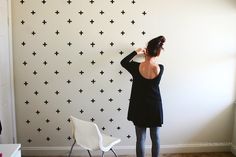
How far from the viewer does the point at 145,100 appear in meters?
2.52

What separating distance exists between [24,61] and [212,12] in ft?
6.54

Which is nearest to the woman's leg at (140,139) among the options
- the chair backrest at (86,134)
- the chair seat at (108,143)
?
the chair seat at (108,143)

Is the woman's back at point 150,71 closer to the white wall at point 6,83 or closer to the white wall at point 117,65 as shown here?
the white wall at point 117,65

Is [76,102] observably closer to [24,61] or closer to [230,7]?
[24,61]

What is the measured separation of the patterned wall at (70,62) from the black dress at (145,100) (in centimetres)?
49

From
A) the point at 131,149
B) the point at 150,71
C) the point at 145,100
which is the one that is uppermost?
the point at 150,71

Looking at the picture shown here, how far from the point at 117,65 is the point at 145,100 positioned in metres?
0.63

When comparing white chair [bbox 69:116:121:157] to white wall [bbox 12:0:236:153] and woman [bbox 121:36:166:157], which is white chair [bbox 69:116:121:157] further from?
white wall [bbox 12:0:236:153]

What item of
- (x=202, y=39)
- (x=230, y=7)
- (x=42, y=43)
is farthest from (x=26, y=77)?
(x=230, y=7)

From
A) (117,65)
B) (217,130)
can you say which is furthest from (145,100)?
(217,130)

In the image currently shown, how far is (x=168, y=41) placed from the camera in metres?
3.02

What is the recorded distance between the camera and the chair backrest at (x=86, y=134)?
2.39 meters

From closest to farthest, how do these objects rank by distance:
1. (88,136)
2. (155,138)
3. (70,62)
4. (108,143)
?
(88,136) < (108,143) < (155,138) < (70,62)

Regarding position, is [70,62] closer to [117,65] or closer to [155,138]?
[117,65]
